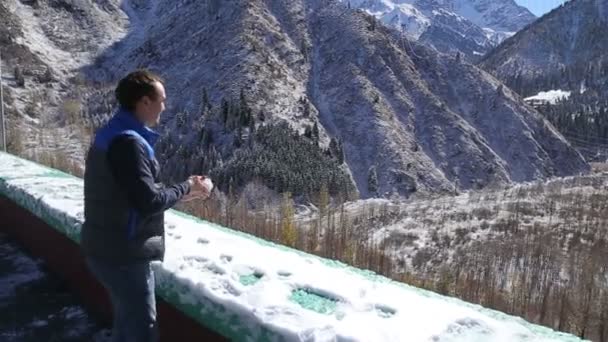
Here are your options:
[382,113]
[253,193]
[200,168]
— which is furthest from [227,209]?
[382,113]

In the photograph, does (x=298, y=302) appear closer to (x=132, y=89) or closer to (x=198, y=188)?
(x=198, y=188)

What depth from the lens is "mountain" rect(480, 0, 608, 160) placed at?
119188 millimetres

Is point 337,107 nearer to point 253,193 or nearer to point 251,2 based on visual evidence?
point 251,2

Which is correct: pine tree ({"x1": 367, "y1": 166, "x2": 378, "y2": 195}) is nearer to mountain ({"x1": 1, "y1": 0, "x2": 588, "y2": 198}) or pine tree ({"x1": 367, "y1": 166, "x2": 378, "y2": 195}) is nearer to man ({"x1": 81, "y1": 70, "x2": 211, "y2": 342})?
mountain ({"x1": 1, "y1": 0, "x2": 588, "y2": 198})

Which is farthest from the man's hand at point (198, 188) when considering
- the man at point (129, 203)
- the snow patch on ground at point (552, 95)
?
the snow patch on ground at point (552, 95)

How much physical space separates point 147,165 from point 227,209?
4.70 meters

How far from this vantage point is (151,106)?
2201 mm

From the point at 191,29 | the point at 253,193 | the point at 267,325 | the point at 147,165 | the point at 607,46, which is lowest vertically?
the point at 253,193

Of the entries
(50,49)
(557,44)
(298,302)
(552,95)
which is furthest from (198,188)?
(557,44)

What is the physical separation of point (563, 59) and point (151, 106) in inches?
7258

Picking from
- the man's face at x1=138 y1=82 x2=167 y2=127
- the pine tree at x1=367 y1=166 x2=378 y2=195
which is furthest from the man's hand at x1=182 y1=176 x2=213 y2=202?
the pine tree at x1=367 y1=166 x2=378 y2=195

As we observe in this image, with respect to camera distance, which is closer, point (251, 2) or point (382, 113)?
point (382, 113)

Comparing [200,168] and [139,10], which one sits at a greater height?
[139,10]

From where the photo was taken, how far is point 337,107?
47.2 meters
